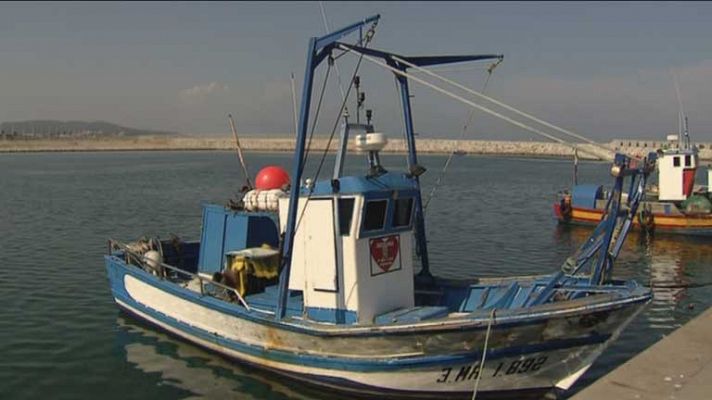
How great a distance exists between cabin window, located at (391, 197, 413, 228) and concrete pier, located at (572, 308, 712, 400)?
4.47 m

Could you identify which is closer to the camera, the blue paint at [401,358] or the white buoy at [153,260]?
the blue paint at [401,358]

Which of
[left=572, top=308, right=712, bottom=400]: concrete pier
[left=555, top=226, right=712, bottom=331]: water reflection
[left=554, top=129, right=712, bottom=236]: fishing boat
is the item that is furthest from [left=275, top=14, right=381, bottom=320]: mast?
[left=554, top=129, right=712, bottom=236]: fishing boat

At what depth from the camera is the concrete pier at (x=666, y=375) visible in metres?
8.05

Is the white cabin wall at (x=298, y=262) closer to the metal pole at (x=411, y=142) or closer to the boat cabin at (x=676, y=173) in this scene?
the metal pole at (x=411, y=142)

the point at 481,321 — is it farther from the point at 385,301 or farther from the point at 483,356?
the point at 385,301

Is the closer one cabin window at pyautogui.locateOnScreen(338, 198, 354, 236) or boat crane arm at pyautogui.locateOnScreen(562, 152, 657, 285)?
boat crane arm at pyautogui.locateOnScreen(562, 152, 657, 285)

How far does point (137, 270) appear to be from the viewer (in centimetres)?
1566

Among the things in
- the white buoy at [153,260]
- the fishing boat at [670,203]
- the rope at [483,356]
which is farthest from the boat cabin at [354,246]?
the fishing boat at [670,203]

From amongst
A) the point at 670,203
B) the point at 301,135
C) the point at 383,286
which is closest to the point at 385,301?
the point at 383,286

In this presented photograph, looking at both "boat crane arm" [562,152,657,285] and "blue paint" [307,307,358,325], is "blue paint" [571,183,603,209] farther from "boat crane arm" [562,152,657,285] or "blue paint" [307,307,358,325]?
"blue paint" [307,307,358,325]

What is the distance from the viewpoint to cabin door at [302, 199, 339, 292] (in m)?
11.4

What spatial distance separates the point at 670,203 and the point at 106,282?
1092 inches

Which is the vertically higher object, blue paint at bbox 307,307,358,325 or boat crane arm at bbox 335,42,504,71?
boat crane arm at bbox 335,42,504,71

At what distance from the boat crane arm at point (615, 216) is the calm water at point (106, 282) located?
251 centimetres
